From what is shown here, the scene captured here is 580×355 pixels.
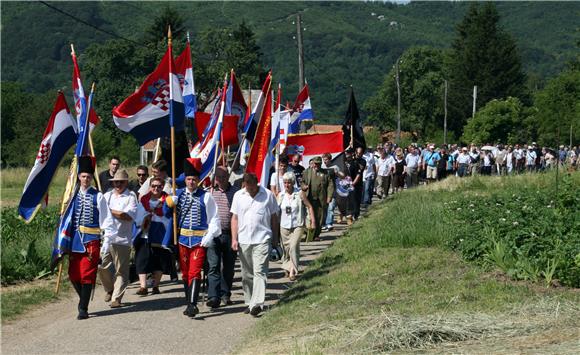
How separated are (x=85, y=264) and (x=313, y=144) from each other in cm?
1006

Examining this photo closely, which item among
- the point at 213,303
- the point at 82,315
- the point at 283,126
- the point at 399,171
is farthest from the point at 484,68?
the point at 82,315

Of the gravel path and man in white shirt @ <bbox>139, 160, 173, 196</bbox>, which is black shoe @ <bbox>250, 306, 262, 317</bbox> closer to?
the gravel path

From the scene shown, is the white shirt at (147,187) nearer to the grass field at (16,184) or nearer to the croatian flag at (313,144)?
the croatian flag at (313,144)

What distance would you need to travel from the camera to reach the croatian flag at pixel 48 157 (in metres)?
13.3

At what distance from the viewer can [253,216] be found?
40.5ft

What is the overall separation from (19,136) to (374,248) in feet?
242

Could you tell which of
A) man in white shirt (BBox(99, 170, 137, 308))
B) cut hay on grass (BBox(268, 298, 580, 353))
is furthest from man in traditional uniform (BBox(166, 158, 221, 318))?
cut hay on grass (BBox(268, 298, 580, 353))

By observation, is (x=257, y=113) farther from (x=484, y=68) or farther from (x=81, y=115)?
(x=484, y=68)

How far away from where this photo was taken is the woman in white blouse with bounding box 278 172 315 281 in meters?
14.8

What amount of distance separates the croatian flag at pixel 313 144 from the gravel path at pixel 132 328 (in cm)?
767

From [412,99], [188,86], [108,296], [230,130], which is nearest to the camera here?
[108,296]

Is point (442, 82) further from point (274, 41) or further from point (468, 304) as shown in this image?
point (468, 304)

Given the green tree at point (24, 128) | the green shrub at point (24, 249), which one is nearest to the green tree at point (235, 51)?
the green tree at point (24, 128)

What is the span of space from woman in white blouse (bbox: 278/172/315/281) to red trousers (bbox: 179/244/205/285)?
8.21 feet
